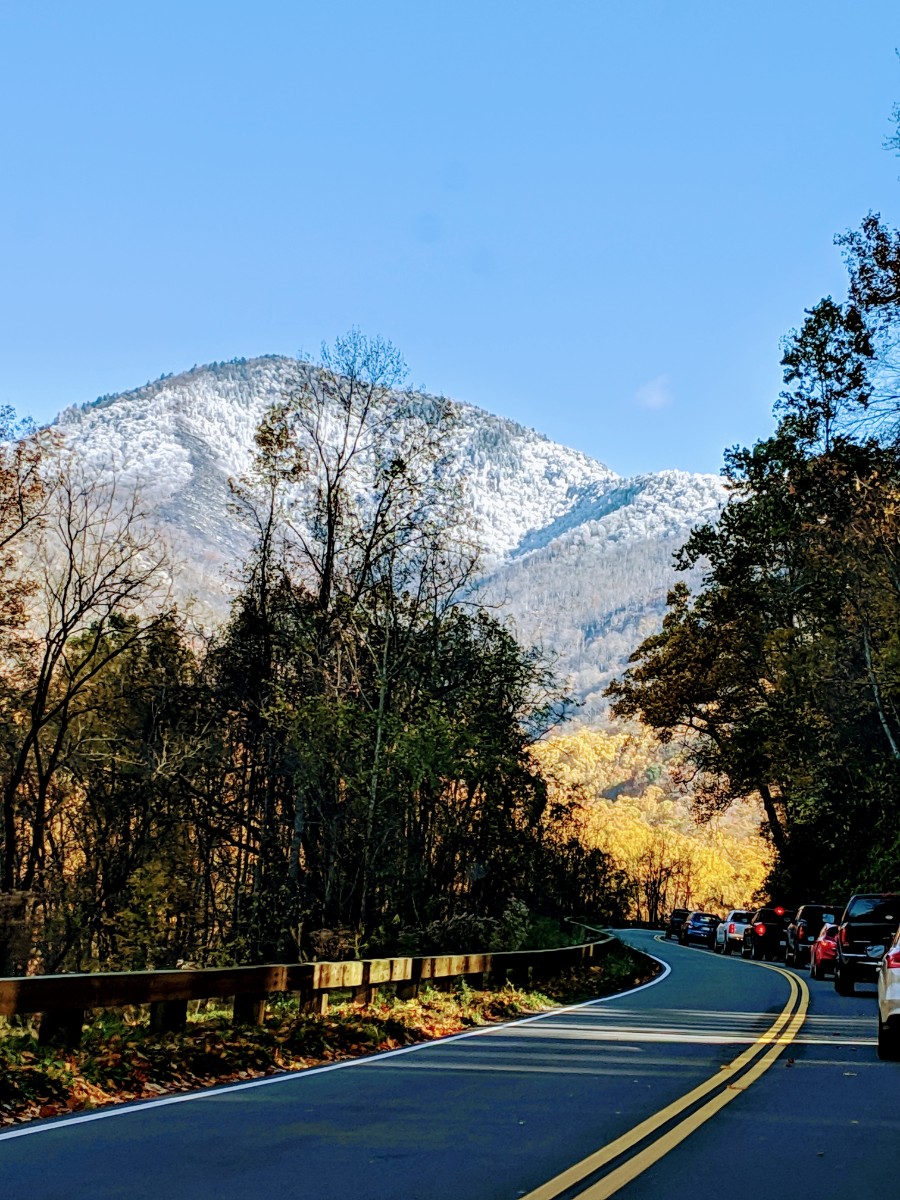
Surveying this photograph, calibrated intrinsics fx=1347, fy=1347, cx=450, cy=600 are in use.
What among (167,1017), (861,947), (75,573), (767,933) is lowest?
(167,1017)

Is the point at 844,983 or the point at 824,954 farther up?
the point at 824,954

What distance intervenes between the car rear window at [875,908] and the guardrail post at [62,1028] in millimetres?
17933

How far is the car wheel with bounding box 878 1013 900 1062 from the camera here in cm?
1307

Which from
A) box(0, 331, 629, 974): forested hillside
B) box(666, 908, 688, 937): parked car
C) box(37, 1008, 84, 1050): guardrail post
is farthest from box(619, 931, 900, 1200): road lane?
box(666, 908, 688, 937): parked car

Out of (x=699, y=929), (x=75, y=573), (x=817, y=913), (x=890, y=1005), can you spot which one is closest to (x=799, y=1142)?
(x=890, y=1005)

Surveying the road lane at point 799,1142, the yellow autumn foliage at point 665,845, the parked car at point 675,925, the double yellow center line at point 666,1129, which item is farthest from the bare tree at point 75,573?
the yellow autumn foliage at point 665,845

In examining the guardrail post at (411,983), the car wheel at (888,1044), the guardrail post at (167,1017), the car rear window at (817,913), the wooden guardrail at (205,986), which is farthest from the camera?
the car rear window at (817,913)

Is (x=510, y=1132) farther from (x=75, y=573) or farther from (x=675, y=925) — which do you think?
A: (x=675, y=925)

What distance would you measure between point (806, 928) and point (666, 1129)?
2910 cm

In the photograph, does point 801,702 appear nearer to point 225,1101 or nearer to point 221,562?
point 221,562

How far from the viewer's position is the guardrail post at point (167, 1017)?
12.3 m

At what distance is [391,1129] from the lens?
8.60 metres

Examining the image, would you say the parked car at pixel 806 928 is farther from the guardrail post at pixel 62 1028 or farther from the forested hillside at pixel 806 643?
the guardrail post at pixel 62 1028

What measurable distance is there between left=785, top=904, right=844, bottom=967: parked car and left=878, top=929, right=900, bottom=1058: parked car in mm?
22780
